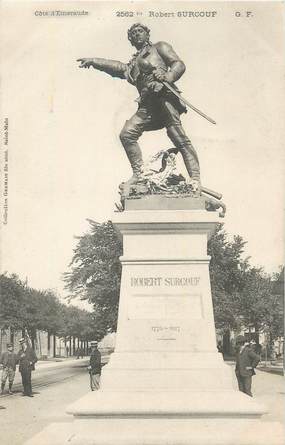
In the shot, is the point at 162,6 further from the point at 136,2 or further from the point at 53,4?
the point at 53,4

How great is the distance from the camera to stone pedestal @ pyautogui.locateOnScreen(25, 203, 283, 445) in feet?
24.1

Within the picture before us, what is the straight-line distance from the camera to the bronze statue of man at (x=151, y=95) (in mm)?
9254

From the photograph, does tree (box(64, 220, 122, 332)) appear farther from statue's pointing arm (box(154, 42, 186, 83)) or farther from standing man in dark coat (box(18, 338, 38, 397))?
statue's pointing arm (box(154, 42, 186, 83))

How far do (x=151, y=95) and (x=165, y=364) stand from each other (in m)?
3.95

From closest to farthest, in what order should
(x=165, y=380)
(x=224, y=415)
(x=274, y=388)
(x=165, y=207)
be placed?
(x=224, y=415)
(x=165, y=380)
(x=165, y=207)
(x=274, y=388)

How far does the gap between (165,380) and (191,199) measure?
2586mm

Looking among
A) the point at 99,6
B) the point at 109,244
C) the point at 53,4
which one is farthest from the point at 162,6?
the point at 109,244

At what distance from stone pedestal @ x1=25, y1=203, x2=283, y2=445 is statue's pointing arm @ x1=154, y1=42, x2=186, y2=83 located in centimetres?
199

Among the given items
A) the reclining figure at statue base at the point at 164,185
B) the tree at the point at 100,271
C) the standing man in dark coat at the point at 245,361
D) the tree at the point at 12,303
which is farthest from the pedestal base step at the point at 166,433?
the tree at the point at 12,303

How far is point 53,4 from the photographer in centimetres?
1173

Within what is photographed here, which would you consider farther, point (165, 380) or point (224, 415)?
point (165, 380)

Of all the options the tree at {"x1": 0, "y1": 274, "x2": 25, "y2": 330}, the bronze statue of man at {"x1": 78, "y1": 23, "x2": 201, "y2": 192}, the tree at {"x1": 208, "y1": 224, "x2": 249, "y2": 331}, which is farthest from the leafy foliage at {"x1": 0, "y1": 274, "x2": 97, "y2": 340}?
the bronze statue of man at {"x1": 78, "y1": 23, "x2": 201, "y2": 192}

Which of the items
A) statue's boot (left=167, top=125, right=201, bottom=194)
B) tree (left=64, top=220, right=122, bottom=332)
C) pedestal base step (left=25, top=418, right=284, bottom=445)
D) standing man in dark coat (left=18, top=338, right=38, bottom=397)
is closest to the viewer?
pedestal base step (left=25, top=418, right=284, bottom=445)

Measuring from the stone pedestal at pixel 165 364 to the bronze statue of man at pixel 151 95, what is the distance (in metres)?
0.90
